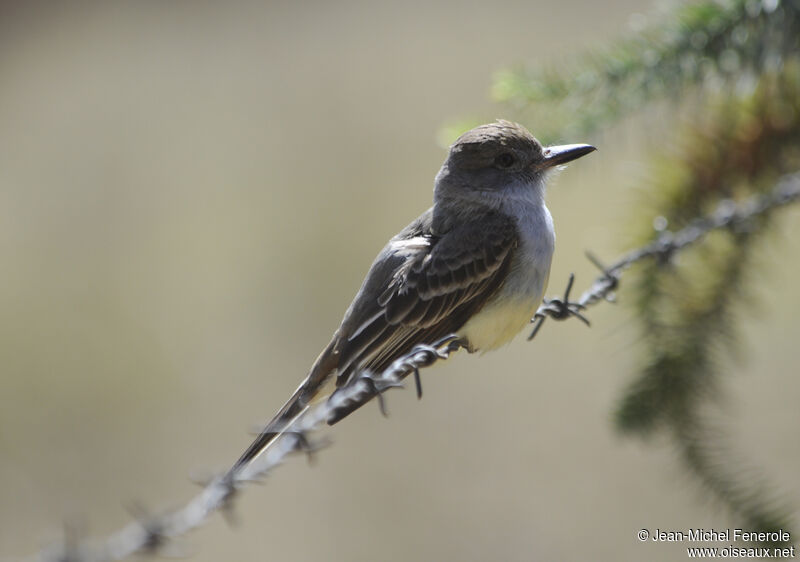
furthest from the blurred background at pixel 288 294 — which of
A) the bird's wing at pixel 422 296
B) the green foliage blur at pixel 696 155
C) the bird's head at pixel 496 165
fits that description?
the bird's wing at pixel 422 296

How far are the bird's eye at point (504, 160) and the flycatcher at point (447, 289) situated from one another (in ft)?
0.57

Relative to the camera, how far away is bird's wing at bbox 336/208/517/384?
3049mm

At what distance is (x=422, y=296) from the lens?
10.1 feet

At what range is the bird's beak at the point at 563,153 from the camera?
3.22 meters

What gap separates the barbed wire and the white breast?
0.28ft

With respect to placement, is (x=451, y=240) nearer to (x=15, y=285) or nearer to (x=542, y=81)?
(x=542, y=81)

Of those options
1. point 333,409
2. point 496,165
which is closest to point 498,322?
point 496,165

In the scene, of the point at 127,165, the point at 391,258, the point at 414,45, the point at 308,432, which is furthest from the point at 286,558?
the point at 414,45

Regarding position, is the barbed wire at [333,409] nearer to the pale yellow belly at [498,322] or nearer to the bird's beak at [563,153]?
the pale yellow belly at [498,322]

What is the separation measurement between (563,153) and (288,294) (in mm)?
5788

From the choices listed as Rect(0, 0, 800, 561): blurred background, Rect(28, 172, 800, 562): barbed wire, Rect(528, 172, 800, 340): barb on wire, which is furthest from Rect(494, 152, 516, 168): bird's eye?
Rect(28, 172, 800, 562): barbed wire

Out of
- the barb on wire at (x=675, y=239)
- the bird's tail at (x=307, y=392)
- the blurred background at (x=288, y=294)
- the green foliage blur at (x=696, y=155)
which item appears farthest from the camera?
the blurred background at (x=288, y=294)

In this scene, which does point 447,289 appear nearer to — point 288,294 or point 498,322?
point 498,322

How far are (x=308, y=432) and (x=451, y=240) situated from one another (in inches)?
53.2
